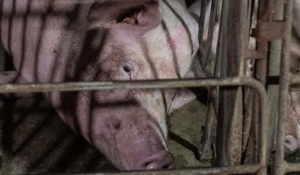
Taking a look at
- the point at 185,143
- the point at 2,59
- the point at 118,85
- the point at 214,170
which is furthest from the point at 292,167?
the point at 2,59

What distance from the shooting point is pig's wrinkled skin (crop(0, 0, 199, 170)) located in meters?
1.83

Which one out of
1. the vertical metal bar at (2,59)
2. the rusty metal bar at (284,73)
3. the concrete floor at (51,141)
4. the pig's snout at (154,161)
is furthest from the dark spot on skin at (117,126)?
the vertical metal bar at (2,59)

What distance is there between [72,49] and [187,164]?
830 millimetres

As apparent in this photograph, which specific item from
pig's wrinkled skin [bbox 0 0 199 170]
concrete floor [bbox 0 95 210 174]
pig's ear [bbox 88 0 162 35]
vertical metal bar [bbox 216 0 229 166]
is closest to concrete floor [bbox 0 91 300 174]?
concrete floor [bbox 0 95 210 174]

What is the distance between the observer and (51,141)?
2422 mm

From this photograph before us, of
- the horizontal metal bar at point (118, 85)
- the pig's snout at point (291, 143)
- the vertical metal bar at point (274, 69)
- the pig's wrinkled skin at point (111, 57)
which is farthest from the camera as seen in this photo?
the pig's snout at point (291, 143)

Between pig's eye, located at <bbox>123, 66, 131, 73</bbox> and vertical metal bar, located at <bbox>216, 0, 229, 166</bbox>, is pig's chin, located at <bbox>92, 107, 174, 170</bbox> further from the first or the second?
vertical metal bar, located at <bbox>216, 0, 229, 166</bbox>

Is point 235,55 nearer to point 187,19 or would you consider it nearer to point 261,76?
point 261,76

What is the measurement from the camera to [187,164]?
2.29 metres

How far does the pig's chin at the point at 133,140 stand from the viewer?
1.72 m

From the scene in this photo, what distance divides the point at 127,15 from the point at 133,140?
0.58 m

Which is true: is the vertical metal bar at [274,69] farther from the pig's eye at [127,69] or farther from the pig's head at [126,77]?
the pig's eye at [127,69]

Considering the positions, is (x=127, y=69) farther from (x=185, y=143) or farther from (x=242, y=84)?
(x=242, y=84)

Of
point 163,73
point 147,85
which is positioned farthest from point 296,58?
point 147,85
